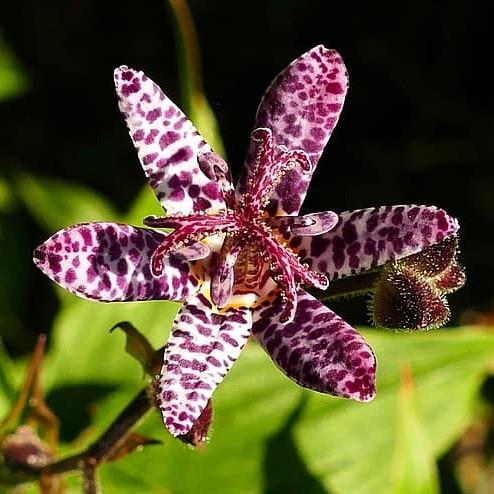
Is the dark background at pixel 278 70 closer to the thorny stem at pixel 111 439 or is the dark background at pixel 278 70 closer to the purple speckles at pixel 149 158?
the thorny stem at pixel 111 439

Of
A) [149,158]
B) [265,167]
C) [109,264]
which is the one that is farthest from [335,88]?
[109,264]

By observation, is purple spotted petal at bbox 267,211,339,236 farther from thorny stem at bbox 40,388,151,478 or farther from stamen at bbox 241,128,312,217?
thorny stem at bbox 40,388,151,478

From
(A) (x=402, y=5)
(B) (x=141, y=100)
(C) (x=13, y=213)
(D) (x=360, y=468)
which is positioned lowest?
(D) (x=360, y=468)

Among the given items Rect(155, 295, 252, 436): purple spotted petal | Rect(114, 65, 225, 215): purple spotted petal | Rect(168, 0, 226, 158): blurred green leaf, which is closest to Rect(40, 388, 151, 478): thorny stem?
Rect(155, 295, 252, 436): purple spotted petal

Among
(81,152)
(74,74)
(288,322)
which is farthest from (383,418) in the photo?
(74,74)

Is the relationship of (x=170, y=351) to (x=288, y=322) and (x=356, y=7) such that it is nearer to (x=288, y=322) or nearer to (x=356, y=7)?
(x=288, y=322)

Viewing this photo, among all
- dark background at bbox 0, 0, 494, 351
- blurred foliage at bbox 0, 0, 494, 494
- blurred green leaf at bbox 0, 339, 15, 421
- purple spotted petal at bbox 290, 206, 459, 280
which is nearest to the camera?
purple spotted petal at bbox 290, 206, 459, 280

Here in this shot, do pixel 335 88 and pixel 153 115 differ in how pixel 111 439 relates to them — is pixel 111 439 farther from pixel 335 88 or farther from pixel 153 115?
pixel 335 88
